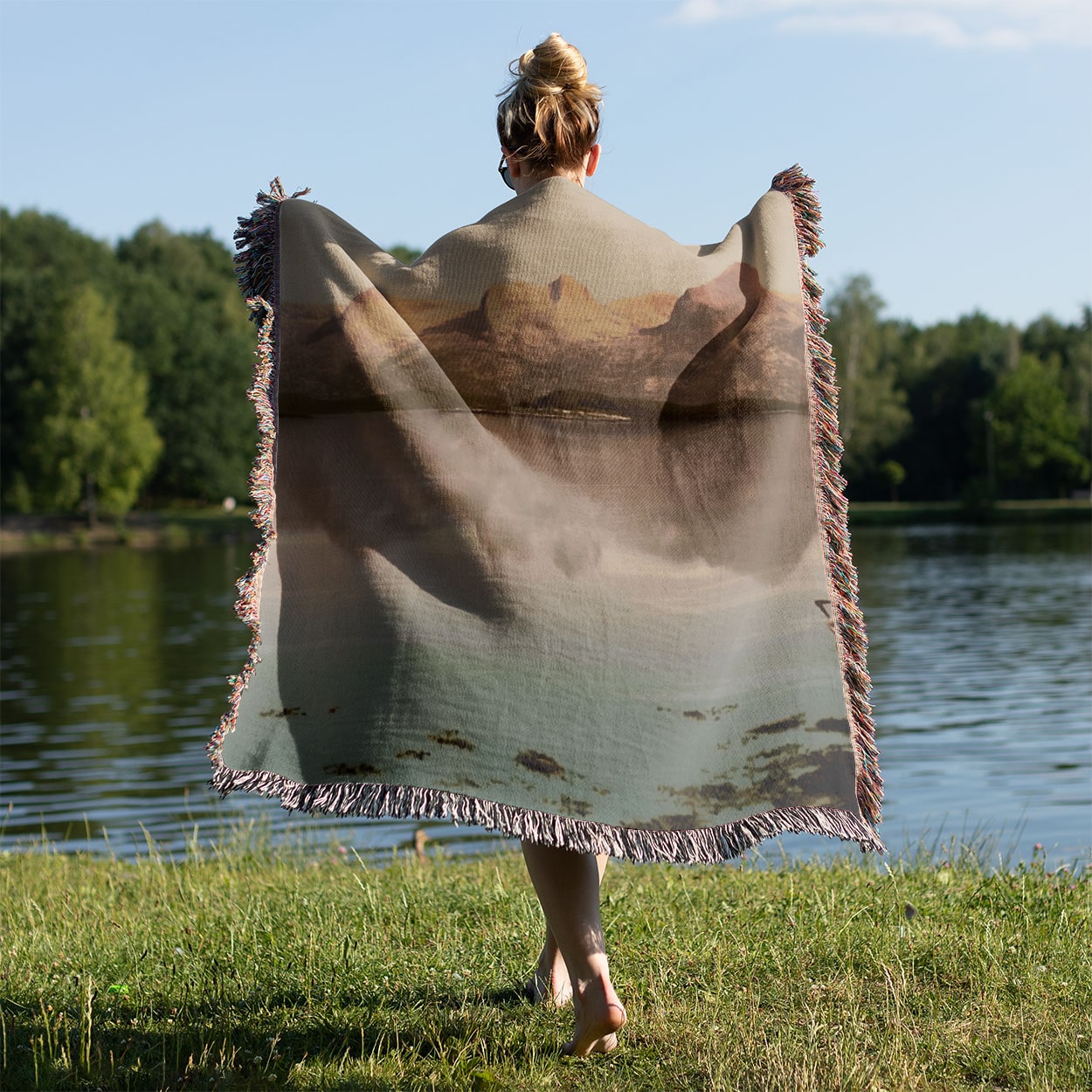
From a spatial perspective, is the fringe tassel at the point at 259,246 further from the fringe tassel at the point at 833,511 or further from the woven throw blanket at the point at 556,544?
the fringe tassel at the point at 833,511

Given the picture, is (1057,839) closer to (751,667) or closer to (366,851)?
(366,851)

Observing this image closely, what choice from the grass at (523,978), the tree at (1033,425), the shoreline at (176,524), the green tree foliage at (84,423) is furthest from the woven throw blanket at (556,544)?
the tree at (1033,425)

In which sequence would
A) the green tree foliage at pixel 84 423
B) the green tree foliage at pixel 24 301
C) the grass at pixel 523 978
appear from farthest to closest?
the green tree foliage at pixel 24 301 < the green tree foliage at pixel 84 423 < the grass at pixel 523 978

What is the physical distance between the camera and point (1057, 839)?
8102 mm

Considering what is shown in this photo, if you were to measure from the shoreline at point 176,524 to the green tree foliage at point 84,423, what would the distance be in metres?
0.80

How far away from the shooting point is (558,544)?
9.78 ft

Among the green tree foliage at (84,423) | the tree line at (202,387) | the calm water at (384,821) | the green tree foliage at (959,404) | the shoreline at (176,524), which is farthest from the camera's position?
the green tree foliage at (959,404)

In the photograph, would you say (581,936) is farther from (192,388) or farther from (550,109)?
(192,388)

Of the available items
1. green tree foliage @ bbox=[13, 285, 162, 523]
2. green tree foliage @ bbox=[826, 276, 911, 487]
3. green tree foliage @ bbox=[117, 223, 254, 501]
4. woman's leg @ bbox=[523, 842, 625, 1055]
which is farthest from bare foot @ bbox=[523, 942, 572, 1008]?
green tree foliage @ bbox=[826, 276, 911, 487]

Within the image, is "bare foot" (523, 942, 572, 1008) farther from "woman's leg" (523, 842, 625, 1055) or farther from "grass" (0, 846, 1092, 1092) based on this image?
"woman's leg" (523, 842, 625, 1055)

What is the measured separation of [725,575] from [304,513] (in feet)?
3.19

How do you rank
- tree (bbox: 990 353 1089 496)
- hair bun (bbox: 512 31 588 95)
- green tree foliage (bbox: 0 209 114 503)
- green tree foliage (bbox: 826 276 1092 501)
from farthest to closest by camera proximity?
1. tree (bbox: 990 353 1089 496)
2. green tree foliage (bbox: 826 276 1092 501)
3. green tree foliage (bbox: 0 209 114 503)
4. hair bun (bbox: 512 31 588 95)

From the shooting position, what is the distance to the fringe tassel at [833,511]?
3.02 m

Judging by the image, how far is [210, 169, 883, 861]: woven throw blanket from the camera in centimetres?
290
